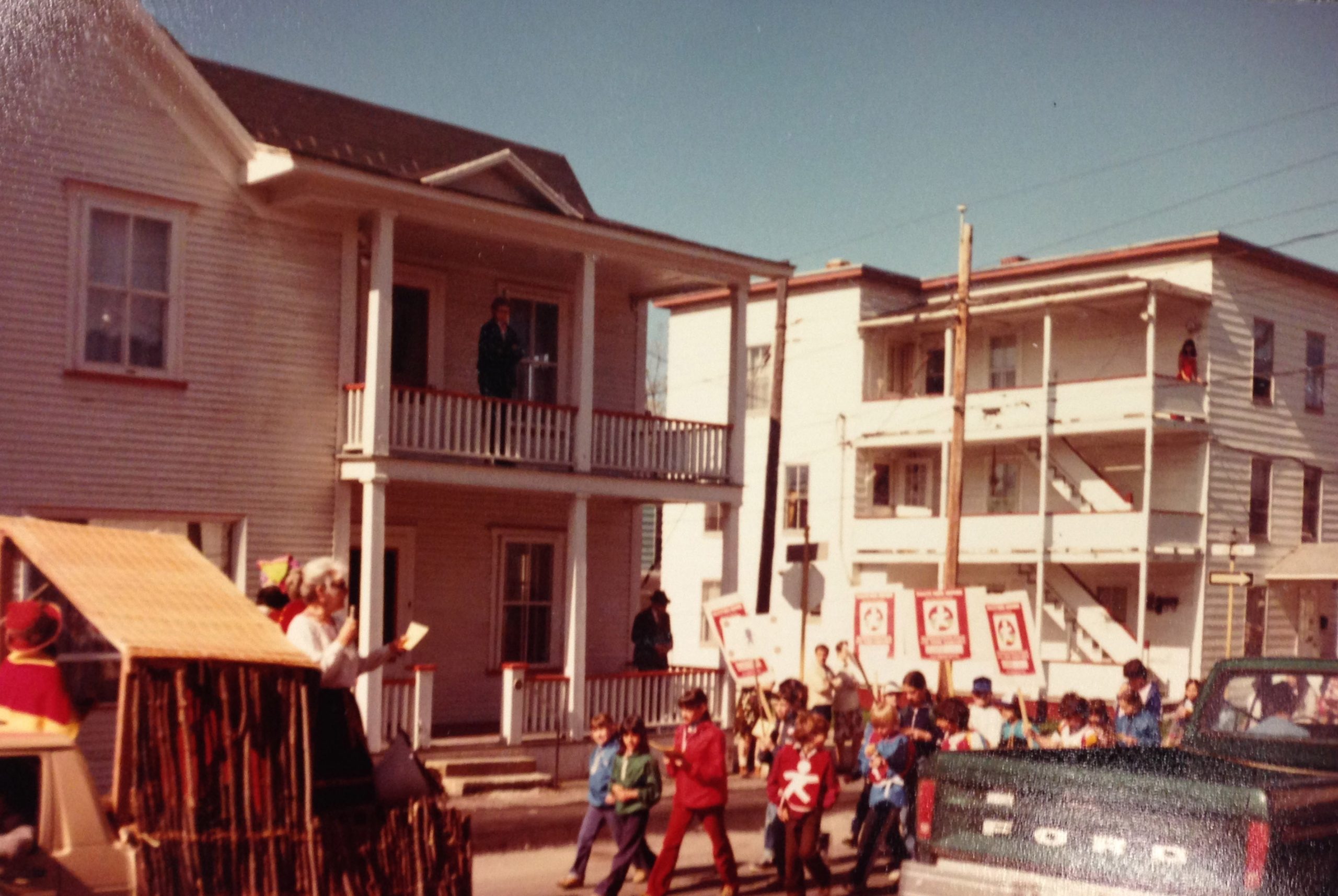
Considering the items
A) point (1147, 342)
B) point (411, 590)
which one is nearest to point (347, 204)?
point (411, 590)

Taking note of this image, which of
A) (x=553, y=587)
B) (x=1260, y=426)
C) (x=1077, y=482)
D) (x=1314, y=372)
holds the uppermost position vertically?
(x=1314, y=372)

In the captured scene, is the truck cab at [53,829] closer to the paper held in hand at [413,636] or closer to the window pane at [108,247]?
the paper held in hand at [413,636]

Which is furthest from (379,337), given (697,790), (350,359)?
(697,790)

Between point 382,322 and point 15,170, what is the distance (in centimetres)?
386

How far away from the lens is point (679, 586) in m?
34.2

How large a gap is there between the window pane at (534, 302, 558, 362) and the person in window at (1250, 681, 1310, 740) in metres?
12.5

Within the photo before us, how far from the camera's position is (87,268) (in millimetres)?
14555

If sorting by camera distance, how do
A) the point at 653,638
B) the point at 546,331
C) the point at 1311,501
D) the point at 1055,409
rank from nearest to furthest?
the point at 653,638 < the point at 546,331 < the point at 1055,409 < the point at 1311,501

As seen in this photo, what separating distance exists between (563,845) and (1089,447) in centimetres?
1959

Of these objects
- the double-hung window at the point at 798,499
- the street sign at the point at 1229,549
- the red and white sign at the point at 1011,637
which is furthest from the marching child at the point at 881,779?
the double-hung window at the point at 798,499

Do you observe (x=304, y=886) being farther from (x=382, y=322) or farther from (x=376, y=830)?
(x=382, y=322)

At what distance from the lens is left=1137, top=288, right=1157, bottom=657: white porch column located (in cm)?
2750

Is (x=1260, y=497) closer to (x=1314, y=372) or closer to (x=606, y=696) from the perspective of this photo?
(x=1314, y=372)

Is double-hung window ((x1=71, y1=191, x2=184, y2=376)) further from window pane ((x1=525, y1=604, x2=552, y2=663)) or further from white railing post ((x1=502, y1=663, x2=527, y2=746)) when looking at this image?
window pane ((x1=525, y1=604, x2=552, y2=663))
